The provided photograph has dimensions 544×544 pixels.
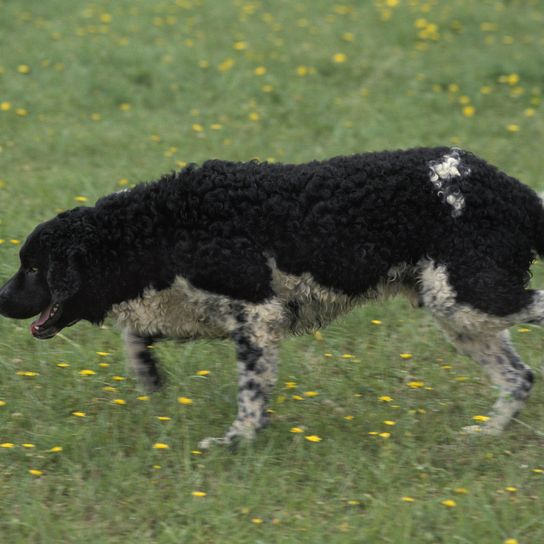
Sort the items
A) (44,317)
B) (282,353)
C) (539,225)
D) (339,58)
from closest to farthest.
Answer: (539,225) → (44,317) → (282,353) → (339,58)

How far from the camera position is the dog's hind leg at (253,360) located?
17.0 feet

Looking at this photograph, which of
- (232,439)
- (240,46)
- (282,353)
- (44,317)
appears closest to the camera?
(232,439)

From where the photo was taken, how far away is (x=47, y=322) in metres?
5.35

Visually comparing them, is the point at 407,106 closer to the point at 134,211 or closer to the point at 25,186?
the point at 25,186

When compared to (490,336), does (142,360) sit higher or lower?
lower

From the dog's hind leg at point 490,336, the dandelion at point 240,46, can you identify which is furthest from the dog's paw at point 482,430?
the dandelion at point 240,46

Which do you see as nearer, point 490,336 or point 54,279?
point 54,279

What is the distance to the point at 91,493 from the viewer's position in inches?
181

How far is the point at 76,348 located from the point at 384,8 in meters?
7.96

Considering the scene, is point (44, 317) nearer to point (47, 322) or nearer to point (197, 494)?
point (47, 322)

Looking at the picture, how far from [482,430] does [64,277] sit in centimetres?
224

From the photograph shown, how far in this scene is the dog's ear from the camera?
205 inches

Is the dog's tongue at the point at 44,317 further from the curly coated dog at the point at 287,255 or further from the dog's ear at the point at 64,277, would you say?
the dog's ear at the point at 64,277

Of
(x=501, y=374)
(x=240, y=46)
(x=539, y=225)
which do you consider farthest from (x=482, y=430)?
(x=240, y=46)
